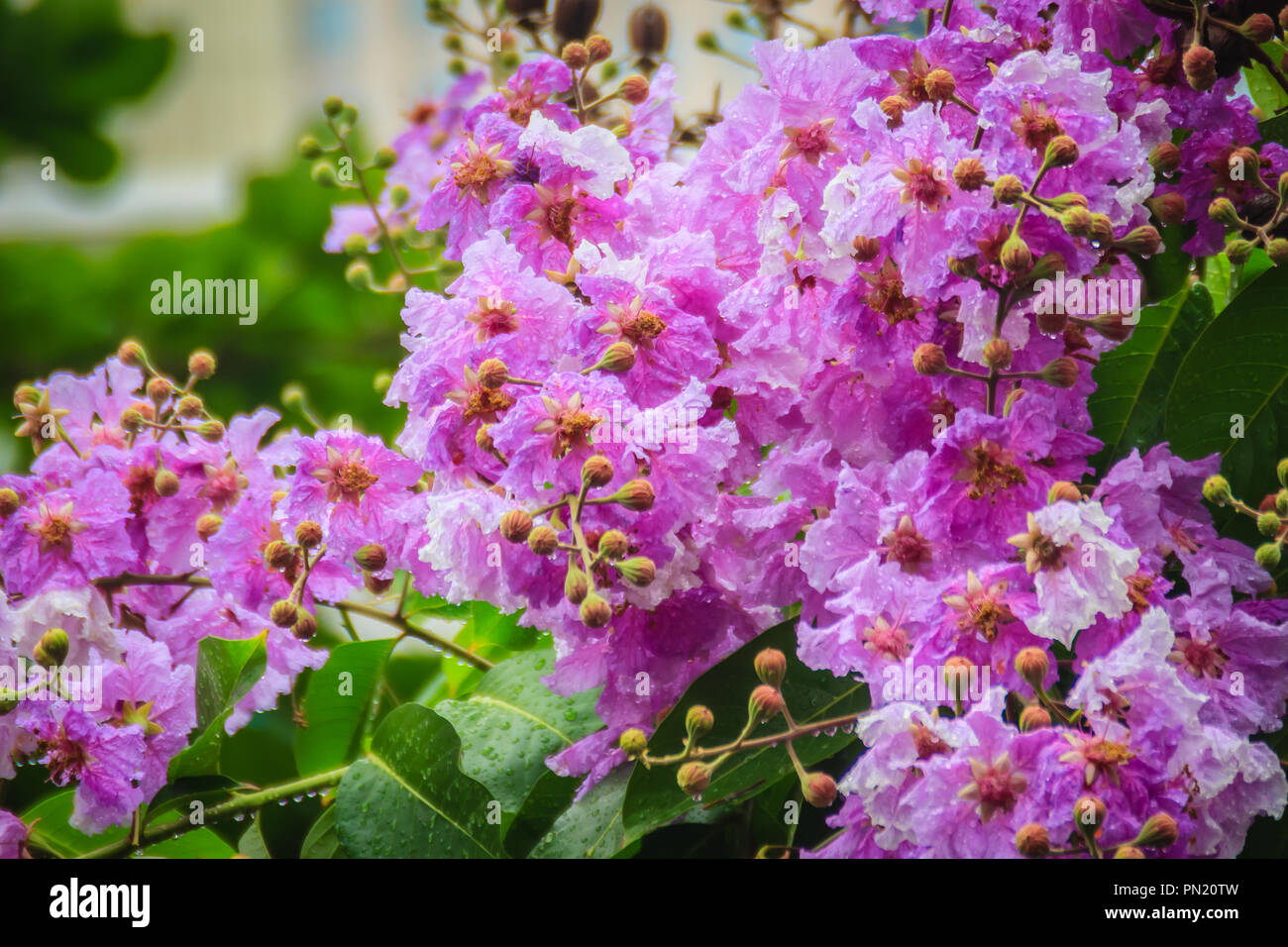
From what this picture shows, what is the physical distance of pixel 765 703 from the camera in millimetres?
450

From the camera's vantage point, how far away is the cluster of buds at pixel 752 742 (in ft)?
1.44

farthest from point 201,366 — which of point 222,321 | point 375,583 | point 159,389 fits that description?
point 222,321

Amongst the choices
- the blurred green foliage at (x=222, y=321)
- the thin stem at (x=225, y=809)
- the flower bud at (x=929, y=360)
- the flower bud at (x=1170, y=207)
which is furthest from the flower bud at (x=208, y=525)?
the blurred green foliage at (x=222, y=321)

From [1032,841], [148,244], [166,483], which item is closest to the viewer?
[1032,841]

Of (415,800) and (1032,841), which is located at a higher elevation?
(1032,841)

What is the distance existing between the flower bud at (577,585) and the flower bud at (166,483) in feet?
0.83

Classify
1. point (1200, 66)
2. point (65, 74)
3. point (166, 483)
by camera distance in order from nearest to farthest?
point (1200, 66)
point (166, 483)
point (65, 74)

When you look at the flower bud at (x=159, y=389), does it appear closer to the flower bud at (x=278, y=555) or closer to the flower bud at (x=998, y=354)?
the flower bud at (x=278, y=555)

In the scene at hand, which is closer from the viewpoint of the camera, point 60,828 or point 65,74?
point 60,828

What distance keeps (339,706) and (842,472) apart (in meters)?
0.32

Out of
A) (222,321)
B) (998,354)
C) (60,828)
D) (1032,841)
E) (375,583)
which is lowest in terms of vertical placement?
(222,321)

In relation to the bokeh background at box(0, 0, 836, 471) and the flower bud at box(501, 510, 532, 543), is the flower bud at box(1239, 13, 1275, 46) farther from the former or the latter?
the bokeh background at box(0, 0, 836, 471)

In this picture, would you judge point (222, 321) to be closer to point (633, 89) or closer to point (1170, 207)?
point (633, 89)

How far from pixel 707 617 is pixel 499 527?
0.10 meters
